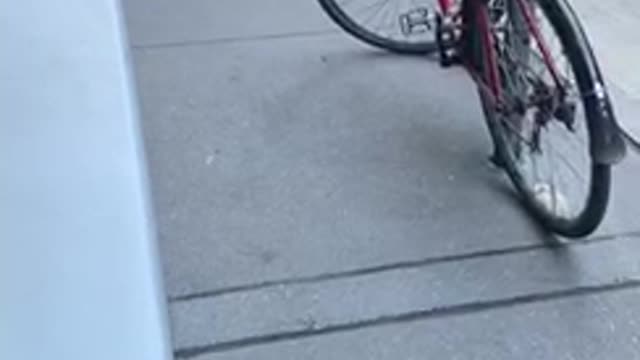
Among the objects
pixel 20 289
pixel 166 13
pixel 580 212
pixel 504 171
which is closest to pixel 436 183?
pixel 504 171

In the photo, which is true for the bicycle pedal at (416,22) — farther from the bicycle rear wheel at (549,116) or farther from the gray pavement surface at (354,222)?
the bicycle rear wheel at (549,116)

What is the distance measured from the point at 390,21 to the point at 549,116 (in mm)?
1406

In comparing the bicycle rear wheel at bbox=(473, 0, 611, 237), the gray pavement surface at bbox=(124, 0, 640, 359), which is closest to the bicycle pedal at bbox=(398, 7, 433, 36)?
the gray pavement surface at bbox=(124, 0, 640, 359)

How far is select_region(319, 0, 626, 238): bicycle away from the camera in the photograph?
6.93 ft

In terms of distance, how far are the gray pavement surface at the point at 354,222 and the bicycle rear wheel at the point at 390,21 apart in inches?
2.6

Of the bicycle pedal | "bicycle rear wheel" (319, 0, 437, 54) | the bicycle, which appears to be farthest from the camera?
"bicycle rear wheel" (319, 0, 437, 54)

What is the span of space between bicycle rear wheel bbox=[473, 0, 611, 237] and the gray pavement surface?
95mm

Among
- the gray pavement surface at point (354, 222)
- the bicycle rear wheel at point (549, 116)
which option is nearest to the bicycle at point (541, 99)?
the bicycle rear wheel at point (549, 116)

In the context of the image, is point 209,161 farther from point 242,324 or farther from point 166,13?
point 166,13

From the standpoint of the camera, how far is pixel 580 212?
2.34 meters

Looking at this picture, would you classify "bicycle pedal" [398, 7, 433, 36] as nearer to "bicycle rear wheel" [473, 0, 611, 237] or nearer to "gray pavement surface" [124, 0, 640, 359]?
"gray pavement surface" [124, 0, 640, 359]

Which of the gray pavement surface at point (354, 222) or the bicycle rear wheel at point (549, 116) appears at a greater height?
the bicycle rear wheel at point (549, 116)

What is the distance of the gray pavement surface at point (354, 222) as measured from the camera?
7.06 feet

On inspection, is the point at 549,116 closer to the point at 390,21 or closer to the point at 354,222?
the point at 354,222
